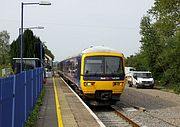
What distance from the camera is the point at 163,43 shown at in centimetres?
4828

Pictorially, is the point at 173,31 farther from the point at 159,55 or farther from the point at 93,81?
the point at 93,81

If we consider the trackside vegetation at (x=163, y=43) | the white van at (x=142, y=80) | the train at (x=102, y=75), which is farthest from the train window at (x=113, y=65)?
the white van at (x=142, y=80)

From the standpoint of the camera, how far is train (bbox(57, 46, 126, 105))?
20.0 metres

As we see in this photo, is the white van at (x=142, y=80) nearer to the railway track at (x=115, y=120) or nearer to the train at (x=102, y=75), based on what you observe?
the train at (x=102, y=75)

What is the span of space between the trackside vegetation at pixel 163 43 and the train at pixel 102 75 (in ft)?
51.0

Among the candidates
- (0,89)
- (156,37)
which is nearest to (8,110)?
(0,89)

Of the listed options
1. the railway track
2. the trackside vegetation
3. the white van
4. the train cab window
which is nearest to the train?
the train cab window

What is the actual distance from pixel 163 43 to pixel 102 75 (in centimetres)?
2947

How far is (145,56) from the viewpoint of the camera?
5047 centimetres

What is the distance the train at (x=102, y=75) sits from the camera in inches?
787

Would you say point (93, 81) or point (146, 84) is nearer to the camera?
point (93, 81)

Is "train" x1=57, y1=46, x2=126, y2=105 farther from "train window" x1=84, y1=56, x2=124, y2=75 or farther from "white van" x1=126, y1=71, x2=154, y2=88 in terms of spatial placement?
"white van" x1=126, y1=71, x2=154, y2=88

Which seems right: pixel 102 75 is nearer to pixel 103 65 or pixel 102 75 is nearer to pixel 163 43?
pixel 103 65

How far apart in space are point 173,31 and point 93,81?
21.1m
